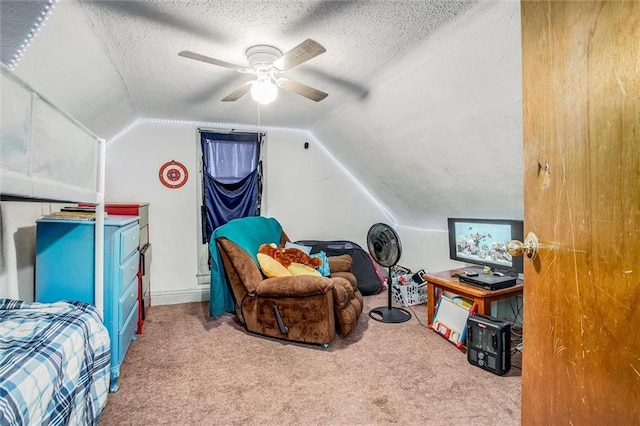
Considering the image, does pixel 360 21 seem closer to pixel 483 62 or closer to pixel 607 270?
pixel 483 62

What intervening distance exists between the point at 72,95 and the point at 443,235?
3.51 metres

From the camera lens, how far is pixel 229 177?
3.78 metres

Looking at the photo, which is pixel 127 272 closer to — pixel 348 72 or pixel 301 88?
pixel 301 88

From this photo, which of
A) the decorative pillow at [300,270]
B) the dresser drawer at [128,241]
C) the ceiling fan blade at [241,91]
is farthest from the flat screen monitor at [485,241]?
the dresser drawer at [128,241]

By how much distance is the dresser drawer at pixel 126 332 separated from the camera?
6.66 ft

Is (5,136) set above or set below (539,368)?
above

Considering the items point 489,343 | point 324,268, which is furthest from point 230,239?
point 489,343

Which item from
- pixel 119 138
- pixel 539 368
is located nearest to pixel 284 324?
pixel 539 368

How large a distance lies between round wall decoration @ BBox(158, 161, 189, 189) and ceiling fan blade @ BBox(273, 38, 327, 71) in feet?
7.36

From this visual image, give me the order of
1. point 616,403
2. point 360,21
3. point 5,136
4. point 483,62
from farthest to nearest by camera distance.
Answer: point 483,62
point 360,21
point 5,136
point 616,403

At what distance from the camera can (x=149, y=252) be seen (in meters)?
3.39

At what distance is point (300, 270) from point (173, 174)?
6.33 ft

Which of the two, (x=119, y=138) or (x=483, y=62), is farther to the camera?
(x=119, y=138)

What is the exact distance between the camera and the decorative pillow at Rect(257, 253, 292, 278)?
2.68 m
